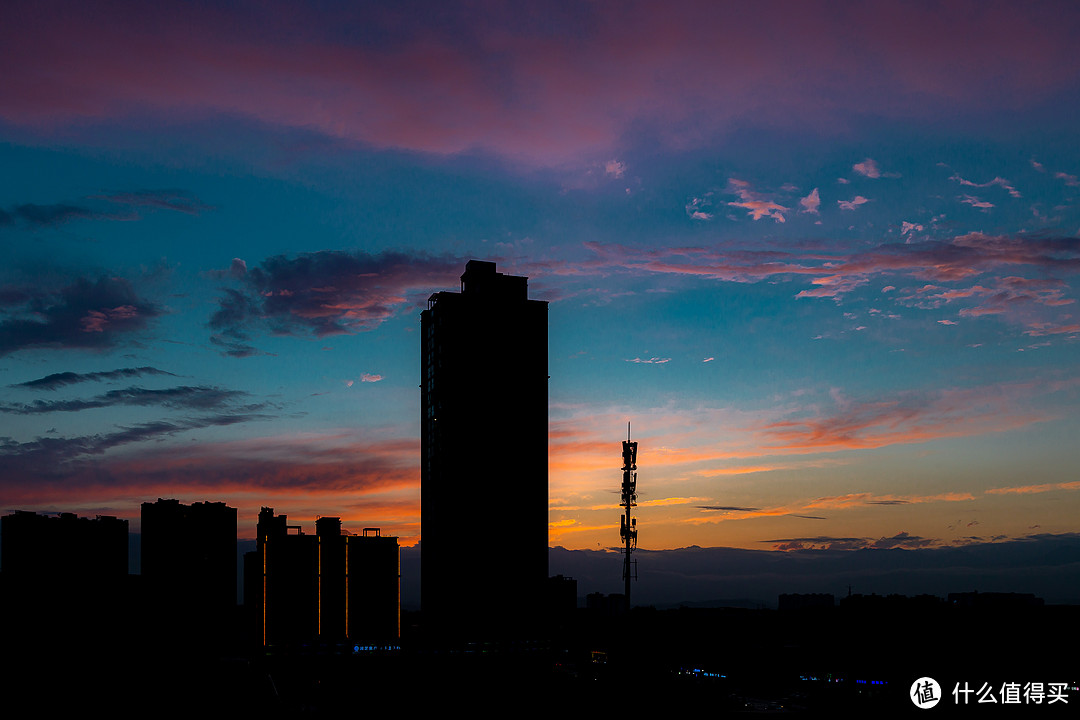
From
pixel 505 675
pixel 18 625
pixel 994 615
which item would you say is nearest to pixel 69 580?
pixel 18 625

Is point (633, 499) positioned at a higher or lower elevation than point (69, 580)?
higher

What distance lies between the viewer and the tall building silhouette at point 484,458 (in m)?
180

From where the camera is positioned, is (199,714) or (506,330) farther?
(506,330)

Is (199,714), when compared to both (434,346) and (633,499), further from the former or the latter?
(434,346)

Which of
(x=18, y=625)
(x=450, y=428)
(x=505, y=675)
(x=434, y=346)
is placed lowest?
(x=505, y=675)

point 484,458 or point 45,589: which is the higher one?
point 484,458

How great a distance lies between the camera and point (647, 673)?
6329 inches

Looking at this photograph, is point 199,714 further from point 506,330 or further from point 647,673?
point 506,330

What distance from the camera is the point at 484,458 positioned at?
7283 inches

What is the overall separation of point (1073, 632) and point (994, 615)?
25005mm

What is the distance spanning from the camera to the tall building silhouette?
17962 centimetres

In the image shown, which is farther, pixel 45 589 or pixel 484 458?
pixel 45 589

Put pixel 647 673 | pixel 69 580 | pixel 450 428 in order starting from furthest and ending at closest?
pixel 69 580
pixel 450 428
pixel 647 673

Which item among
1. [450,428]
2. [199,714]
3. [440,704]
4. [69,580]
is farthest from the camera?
[69,580]
